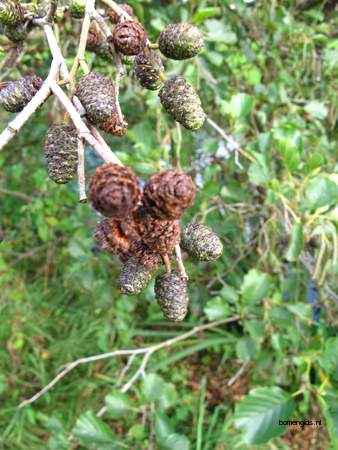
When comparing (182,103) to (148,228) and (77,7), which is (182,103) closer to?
(148,228)

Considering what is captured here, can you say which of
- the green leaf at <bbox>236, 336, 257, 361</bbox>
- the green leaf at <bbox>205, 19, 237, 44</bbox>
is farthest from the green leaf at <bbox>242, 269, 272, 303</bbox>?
the green leaf at <bbox>205, 19, 237, 44</bbox>

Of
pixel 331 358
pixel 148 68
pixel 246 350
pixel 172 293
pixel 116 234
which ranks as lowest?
pixel 246 350

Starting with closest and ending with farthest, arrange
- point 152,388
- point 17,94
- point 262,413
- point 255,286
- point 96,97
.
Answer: point 96,97 < point 17,94 < point 262,413 < point 152,388 < point 255,286

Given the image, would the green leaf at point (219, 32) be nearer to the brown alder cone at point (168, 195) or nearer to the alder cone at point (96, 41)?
the alder cone at point (96, 41)

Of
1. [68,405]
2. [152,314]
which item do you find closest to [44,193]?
[152,314]

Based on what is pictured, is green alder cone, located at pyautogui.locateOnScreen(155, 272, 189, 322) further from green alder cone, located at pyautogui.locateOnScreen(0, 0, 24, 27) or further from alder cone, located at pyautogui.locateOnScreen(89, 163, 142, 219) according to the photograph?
green alder cone, located at pyautogui.locateOnScreen(0, 0, 24, 27)

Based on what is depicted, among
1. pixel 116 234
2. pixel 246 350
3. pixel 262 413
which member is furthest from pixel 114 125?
A: pixel 246 350
